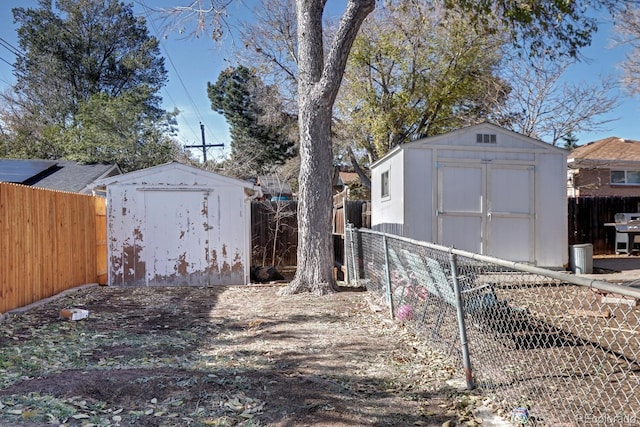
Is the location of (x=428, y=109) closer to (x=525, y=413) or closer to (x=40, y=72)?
(x=525, y=413)

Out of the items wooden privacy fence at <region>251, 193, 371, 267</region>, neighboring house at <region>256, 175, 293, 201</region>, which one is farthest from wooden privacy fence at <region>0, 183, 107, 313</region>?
neighboring house at <region>256, 175, 293, 201</region>

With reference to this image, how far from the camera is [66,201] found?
23.5 ft

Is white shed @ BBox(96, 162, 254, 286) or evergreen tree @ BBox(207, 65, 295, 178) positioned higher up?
evergreen tree @ BBox(207, 65, 295, 178)

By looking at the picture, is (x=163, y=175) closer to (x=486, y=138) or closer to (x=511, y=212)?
(x=486, y=138)

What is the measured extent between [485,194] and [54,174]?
465 inches

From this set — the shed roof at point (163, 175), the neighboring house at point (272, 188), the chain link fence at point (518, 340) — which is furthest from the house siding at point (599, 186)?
the shed roof at point (163, 175)

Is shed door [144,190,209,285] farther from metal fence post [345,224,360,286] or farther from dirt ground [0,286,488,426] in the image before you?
metal fence post [345,224,360,286]

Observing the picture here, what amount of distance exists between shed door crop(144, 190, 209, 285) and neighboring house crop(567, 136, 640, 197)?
15.5m

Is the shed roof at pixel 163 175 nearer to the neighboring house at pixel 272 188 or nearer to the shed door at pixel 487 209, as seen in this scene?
the shed door at pixel 487 209

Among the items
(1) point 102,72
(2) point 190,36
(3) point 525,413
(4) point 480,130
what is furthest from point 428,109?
(1) point 102,72

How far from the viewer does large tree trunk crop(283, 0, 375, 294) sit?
6750mm

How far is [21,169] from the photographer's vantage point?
12430 mm

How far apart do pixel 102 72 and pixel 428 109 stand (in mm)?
19340

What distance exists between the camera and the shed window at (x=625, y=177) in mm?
18375
